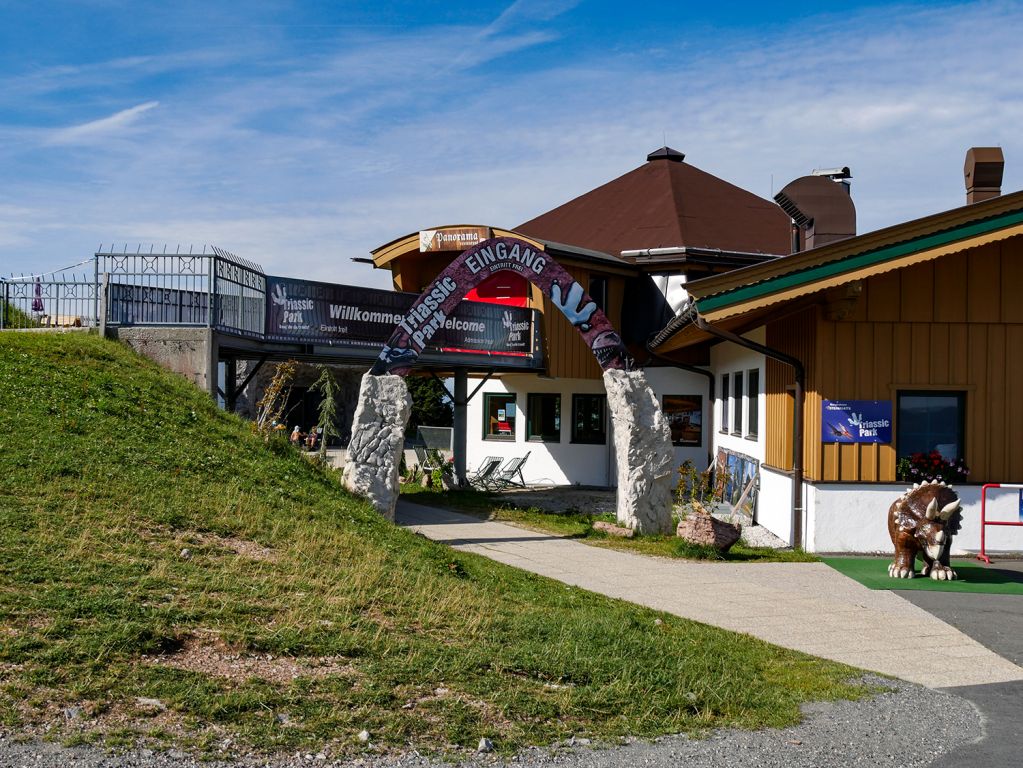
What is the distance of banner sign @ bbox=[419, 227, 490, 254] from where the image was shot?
24.6 m

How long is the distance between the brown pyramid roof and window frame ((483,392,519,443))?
454cm

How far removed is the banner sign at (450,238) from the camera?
24.6 m

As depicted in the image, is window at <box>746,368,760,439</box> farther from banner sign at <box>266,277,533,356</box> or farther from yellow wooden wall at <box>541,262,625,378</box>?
banner sign at <box>266,277,533,356</box>

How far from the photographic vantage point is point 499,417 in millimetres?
27797

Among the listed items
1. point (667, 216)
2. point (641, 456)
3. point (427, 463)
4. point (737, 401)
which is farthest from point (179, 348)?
point (667, 216)

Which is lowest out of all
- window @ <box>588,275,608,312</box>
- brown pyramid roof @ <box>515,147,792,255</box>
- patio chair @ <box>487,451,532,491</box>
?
patio chair @ <box>487,451,532,491</box>

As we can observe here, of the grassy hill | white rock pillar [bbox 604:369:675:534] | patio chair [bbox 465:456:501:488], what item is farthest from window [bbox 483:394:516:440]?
the grassy hill

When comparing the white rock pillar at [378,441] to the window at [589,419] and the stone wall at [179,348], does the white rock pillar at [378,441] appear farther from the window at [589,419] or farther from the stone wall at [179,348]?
the window at [589,419]

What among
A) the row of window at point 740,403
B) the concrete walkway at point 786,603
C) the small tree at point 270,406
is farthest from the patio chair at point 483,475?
the concrete walkway at point 786,603

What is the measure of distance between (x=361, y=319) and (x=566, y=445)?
871 cm

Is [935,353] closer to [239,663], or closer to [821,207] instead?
[821,207]

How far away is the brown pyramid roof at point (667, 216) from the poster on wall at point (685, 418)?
3884 mm

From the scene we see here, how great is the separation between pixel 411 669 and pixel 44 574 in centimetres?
275

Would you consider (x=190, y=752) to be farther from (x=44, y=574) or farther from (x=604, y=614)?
(x=604, y=614)
